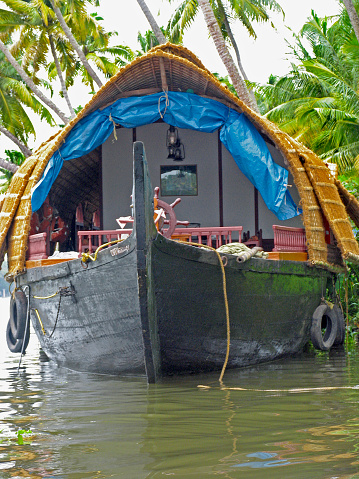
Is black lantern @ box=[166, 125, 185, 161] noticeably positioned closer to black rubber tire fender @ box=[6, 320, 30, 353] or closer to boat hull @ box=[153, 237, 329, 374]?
boat hull @ box=[153, 237, 329, 374]

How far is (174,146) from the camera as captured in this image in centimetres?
945

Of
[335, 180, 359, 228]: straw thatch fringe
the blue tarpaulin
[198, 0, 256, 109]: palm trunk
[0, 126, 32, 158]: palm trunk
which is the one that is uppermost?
[198, 0, 256, 109]: palm trunk

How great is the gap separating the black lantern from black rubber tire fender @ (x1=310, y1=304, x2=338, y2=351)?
340cm

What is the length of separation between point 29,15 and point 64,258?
12309 millimetres

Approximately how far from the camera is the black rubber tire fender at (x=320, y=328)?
7273mm

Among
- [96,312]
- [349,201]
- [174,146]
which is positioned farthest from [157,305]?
[174,146]

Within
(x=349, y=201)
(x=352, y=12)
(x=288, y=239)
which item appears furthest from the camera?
(x=352, y=12)

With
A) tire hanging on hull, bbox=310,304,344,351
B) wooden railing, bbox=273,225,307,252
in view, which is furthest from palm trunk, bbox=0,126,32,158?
wooden railing, bbox=273,225,307,252

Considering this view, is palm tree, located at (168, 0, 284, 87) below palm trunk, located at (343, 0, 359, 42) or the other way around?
the other way around

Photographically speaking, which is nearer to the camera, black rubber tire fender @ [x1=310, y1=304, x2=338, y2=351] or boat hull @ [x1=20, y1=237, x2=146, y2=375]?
boat hull @ [x1=20, y1=237, x2=146, y2=375]

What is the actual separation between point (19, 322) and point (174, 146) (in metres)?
3.77

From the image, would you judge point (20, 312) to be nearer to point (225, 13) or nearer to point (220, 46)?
point (220, 46)

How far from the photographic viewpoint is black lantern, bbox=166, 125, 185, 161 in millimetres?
9227

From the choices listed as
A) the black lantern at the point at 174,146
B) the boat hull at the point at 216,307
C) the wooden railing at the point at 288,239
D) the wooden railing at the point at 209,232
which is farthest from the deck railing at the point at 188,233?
the black lantern at the point at 174,146
